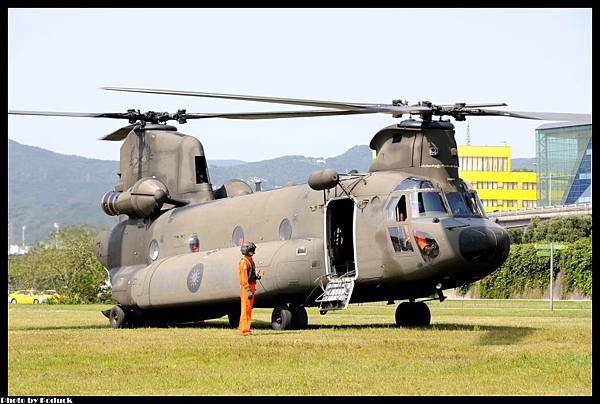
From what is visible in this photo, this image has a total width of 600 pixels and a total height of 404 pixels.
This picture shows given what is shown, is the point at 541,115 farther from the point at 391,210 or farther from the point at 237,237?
the point at 237,237

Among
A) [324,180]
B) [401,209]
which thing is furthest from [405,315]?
[324,180]

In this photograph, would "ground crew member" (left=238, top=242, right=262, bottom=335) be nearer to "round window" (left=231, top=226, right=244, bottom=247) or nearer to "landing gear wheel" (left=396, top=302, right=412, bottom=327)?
"round window" (left=231, top=226, right=244, bottom=247)

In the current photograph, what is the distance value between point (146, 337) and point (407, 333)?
550 cm

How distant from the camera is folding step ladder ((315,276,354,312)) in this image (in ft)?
79.4

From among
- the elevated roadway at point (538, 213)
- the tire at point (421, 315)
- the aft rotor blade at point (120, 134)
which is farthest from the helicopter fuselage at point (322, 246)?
the elevated roadway at point (538, 213)

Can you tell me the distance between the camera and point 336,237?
1017 inches

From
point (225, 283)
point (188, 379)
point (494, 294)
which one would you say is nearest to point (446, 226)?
point (225, 283)

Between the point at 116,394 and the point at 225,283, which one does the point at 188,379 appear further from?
the point at 225,283

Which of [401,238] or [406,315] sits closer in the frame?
[401,238]

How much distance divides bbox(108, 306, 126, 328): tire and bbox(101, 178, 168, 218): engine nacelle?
270 cm

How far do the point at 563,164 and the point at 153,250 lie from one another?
17131 centimetres

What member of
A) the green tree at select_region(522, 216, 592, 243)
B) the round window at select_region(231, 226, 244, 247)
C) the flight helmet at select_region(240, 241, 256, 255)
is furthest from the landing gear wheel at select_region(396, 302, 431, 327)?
the green tree at select_region(522, 216, 592, 243)

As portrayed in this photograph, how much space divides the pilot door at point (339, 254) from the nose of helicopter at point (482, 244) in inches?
105

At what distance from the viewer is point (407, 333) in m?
22.8
